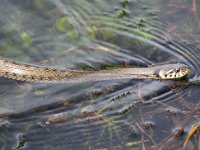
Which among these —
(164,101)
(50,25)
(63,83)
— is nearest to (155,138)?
(164,101)

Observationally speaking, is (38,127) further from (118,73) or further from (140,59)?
(140,59)

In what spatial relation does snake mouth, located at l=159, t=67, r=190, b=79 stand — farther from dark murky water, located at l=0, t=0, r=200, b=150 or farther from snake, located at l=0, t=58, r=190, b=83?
dark murky water, located at l=0, t=0, r=200, b=150

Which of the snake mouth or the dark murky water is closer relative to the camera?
the dark murky water

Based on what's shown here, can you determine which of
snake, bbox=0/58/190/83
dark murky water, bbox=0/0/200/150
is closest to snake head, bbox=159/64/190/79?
snake, bbox=0/58/190/83

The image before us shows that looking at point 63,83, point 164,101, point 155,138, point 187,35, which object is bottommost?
point 155,138

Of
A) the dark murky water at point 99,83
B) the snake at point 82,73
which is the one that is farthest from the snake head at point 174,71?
the dark murky water at point 99,83

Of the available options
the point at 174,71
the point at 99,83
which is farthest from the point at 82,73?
the point at 174,71

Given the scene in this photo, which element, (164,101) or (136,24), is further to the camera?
(136,24)

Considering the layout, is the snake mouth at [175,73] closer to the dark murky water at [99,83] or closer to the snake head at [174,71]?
the snake head at [174,71]
